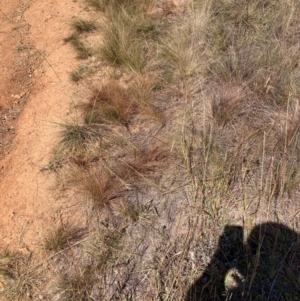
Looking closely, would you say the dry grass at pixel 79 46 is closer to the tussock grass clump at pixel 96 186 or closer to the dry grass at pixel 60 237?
the tussock grass clump at pixel 96 186

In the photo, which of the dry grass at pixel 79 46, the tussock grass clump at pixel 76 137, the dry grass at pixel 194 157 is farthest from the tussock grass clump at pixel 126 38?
the tussock grass clump at pixel 76 137

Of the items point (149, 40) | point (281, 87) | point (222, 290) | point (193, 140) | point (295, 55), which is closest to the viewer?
point (222, 290)

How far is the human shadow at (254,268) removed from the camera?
1847 mm

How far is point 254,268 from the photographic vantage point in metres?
1.86

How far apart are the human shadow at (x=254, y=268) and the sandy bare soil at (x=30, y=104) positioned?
1114 mm

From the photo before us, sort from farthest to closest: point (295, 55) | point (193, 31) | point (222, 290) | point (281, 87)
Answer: point (193, 31), point (295, 55), point (281, 87), point (222, 290)

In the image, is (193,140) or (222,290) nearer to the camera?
(222,290)

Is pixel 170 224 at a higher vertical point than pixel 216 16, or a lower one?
lower

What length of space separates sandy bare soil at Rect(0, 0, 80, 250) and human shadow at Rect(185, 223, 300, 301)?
111 centimetres

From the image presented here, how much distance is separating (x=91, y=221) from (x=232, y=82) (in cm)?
154

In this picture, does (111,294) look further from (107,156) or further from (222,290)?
(107,156)

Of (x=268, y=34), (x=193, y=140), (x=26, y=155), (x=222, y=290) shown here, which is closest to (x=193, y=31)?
(x=268, y=34)

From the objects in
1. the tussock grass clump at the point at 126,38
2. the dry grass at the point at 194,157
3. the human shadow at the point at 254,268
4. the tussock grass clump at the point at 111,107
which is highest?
the tussock grass clump at the point at 126,38

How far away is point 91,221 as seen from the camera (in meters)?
2.24
